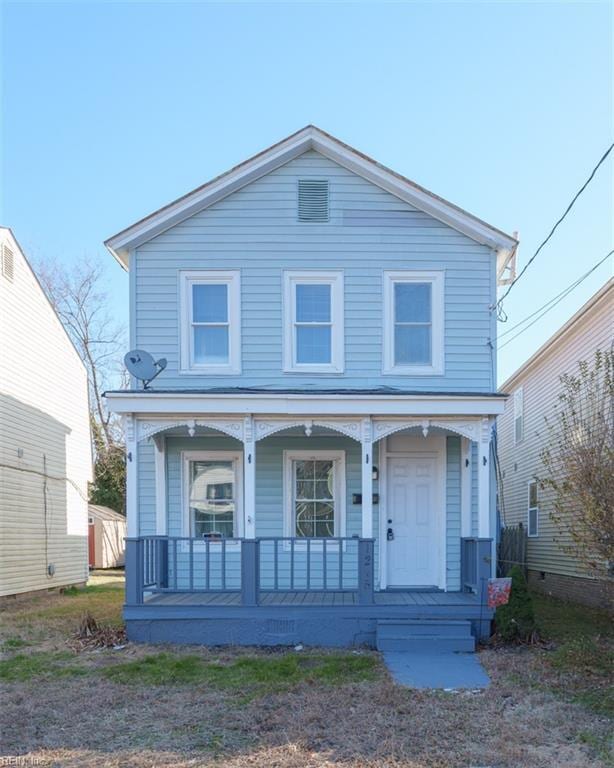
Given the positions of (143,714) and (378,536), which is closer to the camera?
(143,714)

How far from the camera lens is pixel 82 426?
17797 millimetres

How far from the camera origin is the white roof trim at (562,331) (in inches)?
415

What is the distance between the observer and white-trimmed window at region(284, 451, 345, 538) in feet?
32.9

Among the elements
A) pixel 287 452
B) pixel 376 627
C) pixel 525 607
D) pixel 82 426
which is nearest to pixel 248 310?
pixel 287 452

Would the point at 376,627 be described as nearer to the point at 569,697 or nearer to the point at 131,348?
the point at 569,697

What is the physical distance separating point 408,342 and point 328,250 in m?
1.81

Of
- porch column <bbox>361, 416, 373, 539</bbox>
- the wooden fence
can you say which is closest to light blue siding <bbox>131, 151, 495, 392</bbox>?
porch column <bbox>361, 416, 373, 539</bbox>

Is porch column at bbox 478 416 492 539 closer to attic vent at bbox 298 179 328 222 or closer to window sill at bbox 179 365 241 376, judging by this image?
window sill at bbox 179 365 241 376

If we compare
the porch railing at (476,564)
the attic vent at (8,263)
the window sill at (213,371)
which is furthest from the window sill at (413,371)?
the attic vent at (8,263)

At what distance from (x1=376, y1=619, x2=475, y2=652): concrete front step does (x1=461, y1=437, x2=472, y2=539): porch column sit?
175cm

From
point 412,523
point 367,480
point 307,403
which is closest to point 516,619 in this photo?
point 412,523

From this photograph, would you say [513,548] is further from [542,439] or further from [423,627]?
[423,627]

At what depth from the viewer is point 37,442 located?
14.5 metres

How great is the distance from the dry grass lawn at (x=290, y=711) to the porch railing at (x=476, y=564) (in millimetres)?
930
